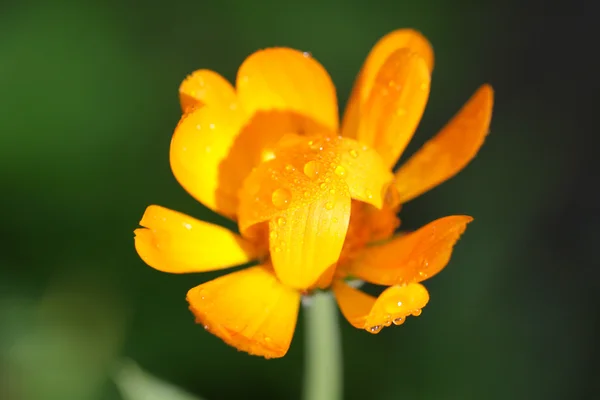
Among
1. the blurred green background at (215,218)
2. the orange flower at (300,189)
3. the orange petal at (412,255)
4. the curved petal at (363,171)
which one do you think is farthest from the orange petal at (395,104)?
the blurred green background at (215,218)

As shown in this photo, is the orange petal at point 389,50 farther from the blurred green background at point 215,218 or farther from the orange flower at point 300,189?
the blurred green background at point 215,218

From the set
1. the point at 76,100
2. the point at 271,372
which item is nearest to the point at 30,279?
the point at 76,100

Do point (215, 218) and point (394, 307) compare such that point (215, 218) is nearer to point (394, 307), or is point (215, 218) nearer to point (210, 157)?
point (210, 157)

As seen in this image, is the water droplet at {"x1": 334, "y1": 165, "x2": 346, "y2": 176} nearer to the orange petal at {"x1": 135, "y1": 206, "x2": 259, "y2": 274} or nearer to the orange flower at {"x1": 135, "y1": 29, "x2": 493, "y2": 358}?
the orange flower at {"x1": 135, "y1": 29, "x2": 493, "y2": 358}

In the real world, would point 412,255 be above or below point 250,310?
above

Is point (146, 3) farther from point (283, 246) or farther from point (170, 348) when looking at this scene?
point (283, 246)

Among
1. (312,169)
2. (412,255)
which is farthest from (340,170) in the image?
(412,255)
